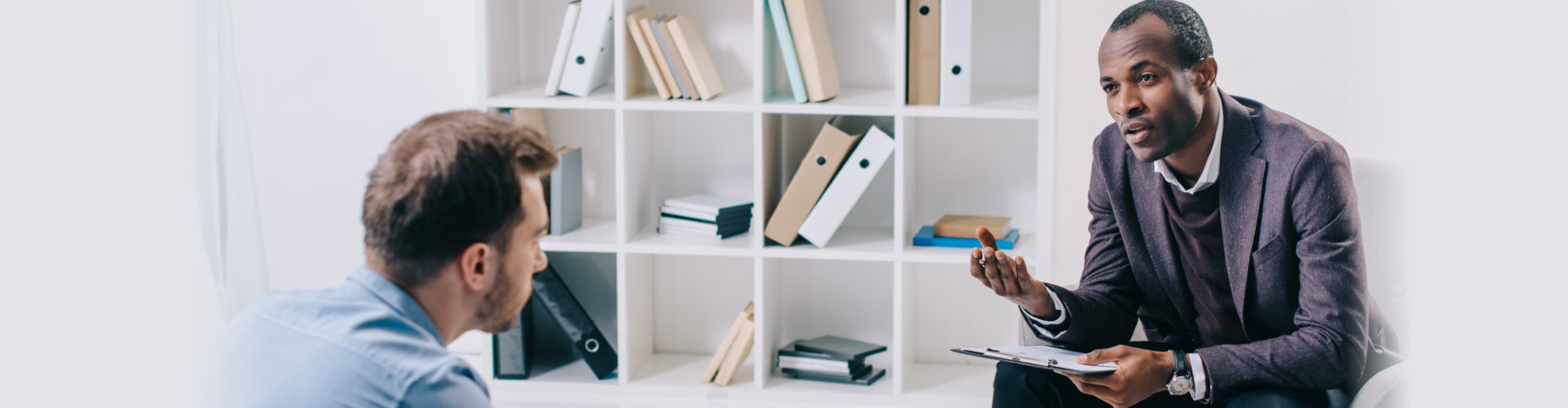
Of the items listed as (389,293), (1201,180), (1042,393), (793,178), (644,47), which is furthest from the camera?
(793,178)

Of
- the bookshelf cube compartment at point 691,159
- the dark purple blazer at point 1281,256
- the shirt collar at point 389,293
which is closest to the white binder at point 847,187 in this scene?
the bookshelf cube compartment at point 691,159

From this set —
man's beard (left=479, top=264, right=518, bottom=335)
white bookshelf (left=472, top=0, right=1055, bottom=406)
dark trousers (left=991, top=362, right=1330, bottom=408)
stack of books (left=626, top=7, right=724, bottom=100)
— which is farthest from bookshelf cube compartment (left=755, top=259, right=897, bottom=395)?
man's beard (left=479, top=264, right=518, bottom=335)

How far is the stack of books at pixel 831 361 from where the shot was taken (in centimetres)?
283

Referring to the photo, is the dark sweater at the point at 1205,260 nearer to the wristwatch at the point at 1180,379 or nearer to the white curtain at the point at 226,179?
the wristwatch at the point at 1180,379

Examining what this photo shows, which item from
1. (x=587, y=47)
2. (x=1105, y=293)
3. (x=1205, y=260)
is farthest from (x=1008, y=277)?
(x=587, y=47)

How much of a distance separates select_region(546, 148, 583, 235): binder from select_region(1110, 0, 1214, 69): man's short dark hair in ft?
4.53

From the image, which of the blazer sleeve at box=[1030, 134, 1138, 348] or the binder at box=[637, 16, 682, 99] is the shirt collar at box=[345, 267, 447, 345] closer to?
the blazer sleeve at box=[1030, 134, 1138, 348]

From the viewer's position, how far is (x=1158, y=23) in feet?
5.72

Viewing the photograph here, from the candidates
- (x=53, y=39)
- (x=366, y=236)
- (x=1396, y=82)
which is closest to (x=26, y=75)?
(x=53, y=39)

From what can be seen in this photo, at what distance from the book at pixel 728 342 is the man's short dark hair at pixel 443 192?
1544 millimetres

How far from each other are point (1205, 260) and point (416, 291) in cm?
115

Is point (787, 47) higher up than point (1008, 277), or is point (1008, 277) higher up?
point (787, 47)

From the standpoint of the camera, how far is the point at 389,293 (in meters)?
1.25

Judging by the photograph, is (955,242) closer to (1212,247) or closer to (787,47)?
(787,47)
